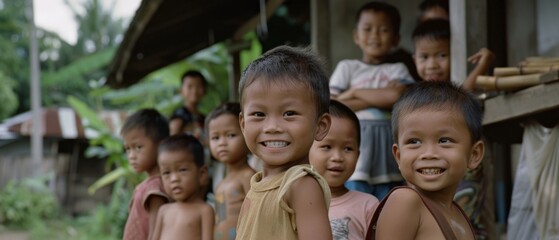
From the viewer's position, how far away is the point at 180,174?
15.2ft

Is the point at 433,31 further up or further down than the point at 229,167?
further up

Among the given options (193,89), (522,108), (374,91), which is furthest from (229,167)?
(193,89)

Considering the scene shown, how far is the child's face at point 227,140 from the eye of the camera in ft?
15.0

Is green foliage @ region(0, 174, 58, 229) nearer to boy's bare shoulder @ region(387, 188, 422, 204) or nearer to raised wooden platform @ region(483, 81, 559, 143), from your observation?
raised wooden platform @ region(483, 81, 559, 143)

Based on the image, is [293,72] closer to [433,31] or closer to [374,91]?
[374,91]

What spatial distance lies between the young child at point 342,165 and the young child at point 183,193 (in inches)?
43.6

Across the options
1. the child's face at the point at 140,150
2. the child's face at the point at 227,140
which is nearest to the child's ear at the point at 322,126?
the child's face at the point at 227,140

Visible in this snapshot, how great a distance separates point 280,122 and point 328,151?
0.94 metres

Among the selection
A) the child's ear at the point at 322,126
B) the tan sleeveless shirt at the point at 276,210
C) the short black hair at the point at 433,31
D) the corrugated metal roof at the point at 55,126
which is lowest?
the corrugated metal roof at the point at 55,126

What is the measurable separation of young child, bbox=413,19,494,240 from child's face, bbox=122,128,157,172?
5.85 ft

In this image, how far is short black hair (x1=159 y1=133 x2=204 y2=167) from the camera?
4.67 meters

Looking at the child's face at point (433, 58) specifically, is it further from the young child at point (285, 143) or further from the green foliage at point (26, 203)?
the green foliage at point (26, 203)

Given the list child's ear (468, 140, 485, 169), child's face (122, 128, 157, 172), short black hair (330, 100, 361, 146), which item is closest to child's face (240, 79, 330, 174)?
child's ear (468, 140, 485, 169)

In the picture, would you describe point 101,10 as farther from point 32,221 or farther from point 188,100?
point 188,100
